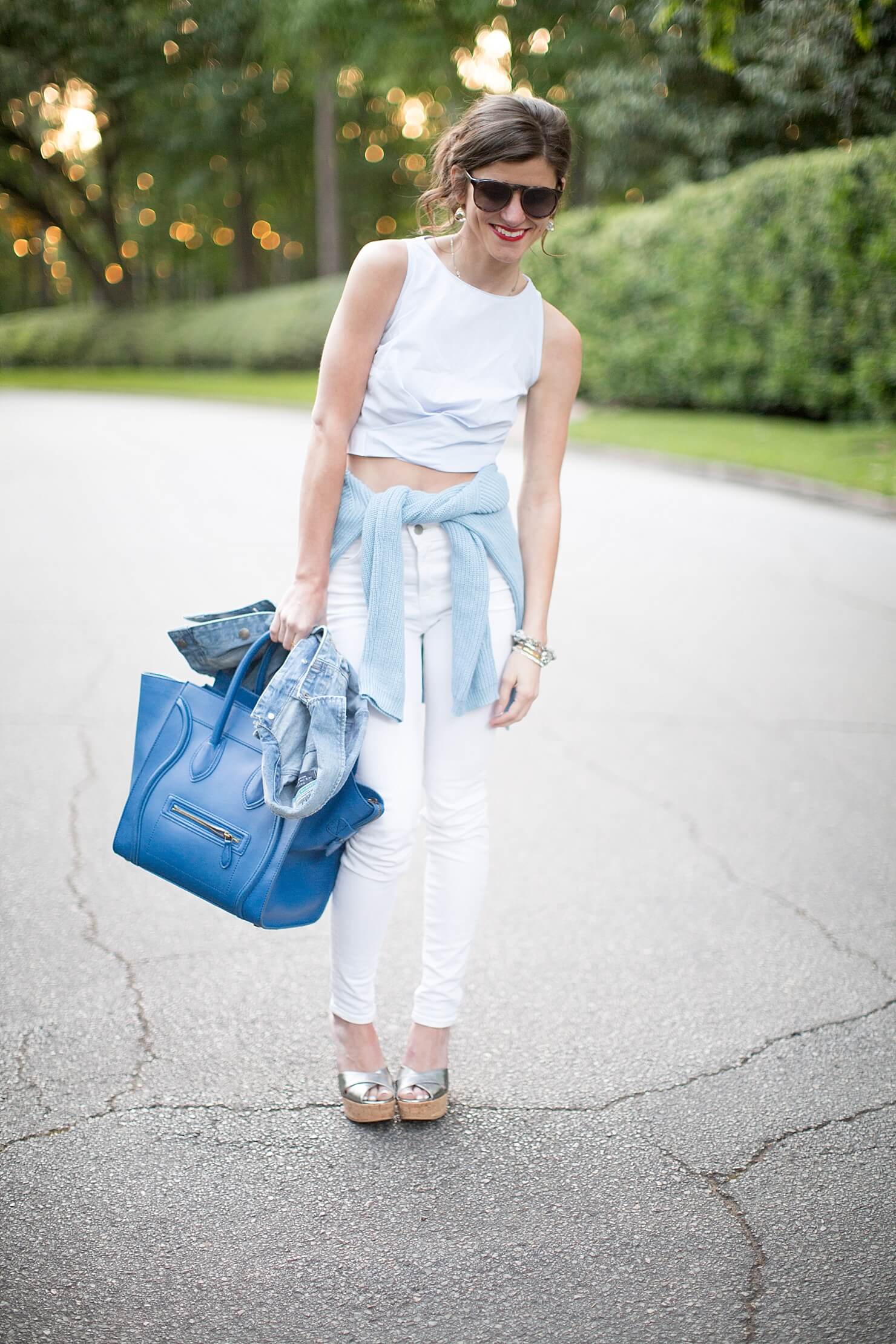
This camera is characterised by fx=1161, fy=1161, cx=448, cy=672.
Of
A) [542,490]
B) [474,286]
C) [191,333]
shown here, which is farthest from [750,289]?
[191,333]

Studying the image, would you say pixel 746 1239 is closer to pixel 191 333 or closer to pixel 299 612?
pixel 299 612

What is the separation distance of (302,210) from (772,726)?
44.8 metres

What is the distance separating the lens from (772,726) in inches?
204

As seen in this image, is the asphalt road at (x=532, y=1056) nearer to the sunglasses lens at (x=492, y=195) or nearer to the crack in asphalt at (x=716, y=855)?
the crack in asphalt at (x=716, y=855)

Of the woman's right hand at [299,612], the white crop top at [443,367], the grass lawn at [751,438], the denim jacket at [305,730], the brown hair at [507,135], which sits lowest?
the grass lawn at [751,438]

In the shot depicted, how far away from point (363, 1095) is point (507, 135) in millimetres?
1977

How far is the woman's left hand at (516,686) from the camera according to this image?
2.44 m

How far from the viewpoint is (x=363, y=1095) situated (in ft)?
Answer: 8.23

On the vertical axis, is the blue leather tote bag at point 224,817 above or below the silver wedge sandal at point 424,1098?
above

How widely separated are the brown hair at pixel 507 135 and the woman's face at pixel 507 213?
0.01 m

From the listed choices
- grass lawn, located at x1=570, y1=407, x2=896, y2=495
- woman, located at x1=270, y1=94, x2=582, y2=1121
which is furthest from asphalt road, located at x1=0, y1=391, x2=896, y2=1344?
grass lawn, located at x1=570, y1=407, x2=896, y2=495

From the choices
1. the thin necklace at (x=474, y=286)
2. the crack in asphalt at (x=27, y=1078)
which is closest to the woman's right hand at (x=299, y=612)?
the thin necklace at (x=474, y=286)

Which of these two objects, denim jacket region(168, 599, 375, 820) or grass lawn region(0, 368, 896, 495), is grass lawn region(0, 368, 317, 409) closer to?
grass lawn region(0, 368, 896, 495)

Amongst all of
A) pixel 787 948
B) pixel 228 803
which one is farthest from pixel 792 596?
pixel 228 803
